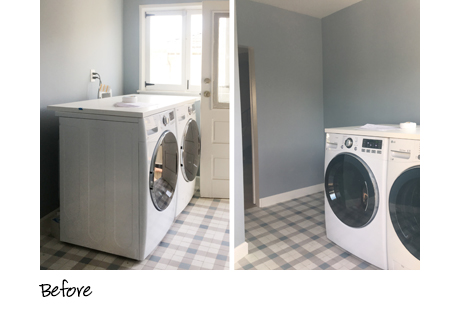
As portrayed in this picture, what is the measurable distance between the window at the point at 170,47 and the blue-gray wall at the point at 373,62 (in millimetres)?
1110

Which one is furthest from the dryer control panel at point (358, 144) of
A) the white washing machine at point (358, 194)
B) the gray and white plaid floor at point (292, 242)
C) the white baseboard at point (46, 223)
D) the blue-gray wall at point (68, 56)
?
the white baseboard at point (46, 223)

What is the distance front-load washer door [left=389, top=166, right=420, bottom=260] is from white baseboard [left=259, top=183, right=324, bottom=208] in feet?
4.26

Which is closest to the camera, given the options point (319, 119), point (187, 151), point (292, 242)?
point (292, 242)

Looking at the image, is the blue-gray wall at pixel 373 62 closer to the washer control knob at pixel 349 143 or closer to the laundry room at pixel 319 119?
the laundry room at pixel 319 119

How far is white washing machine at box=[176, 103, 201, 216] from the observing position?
70.6 inches

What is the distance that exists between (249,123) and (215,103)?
48 cm

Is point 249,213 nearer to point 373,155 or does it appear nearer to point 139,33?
point 373,155

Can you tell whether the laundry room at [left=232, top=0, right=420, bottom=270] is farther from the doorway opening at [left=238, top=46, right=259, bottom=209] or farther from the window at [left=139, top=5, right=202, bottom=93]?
the window at [left=139, top=5, right=202, bottom=93]

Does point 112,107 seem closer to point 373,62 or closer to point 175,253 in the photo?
point 175,253

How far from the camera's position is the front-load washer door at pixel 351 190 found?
1437 mm

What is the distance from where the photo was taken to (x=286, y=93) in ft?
7.90

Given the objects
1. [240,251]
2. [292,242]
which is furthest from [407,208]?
[240,251]
